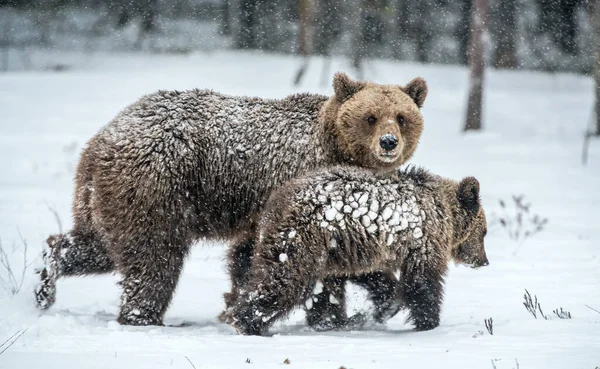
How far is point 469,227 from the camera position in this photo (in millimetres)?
6809

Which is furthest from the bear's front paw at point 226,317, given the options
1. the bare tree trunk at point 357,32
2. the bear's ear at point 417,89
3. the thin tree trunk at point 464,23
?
the thin tree trunk at point 464,23

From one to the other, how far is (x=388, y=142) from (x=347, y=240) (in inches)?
40.1

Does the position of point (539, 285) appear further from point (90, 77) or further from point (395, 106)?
point (90, 77)

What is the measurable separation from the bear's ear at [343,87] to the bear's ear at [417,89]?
474 mm

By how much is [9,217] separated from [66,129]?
779 cm

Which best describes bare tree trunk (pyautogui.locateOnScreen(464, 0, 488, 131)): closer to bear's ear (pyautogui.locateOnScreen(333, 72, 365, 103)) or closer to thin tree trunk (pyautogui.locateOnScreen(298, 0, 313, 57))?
thin tree trunk (pyautogui.locateOnScreen(298, 0, 313, 57))

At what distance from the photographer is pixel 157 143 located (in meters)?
6.59

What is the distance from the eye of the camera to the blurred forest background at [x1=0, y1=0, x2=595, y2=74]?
26.6 m

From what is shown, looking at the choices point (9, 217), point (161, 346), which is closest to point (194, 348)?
point (161, 346)

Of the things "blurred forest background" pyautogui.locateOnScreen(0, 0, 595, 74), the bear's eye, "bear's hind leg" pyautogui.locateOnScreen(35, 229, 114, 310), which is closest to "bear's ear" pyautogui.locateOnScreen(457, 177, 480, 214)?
Answer: the bear's eye

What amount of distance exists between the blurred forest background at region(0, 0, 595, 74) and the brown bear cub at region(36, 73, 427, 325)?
1874 centimetres

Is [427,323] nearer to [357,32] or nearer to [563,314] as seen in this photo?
[563,314]

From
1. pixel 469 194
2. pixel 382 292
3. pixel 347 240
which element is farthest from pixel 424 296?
pixel 469 194

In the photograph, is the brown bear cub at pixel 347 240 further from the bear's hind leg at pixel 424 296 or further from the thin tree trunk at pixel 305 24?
the thin tree trunk at pixel 305 24
